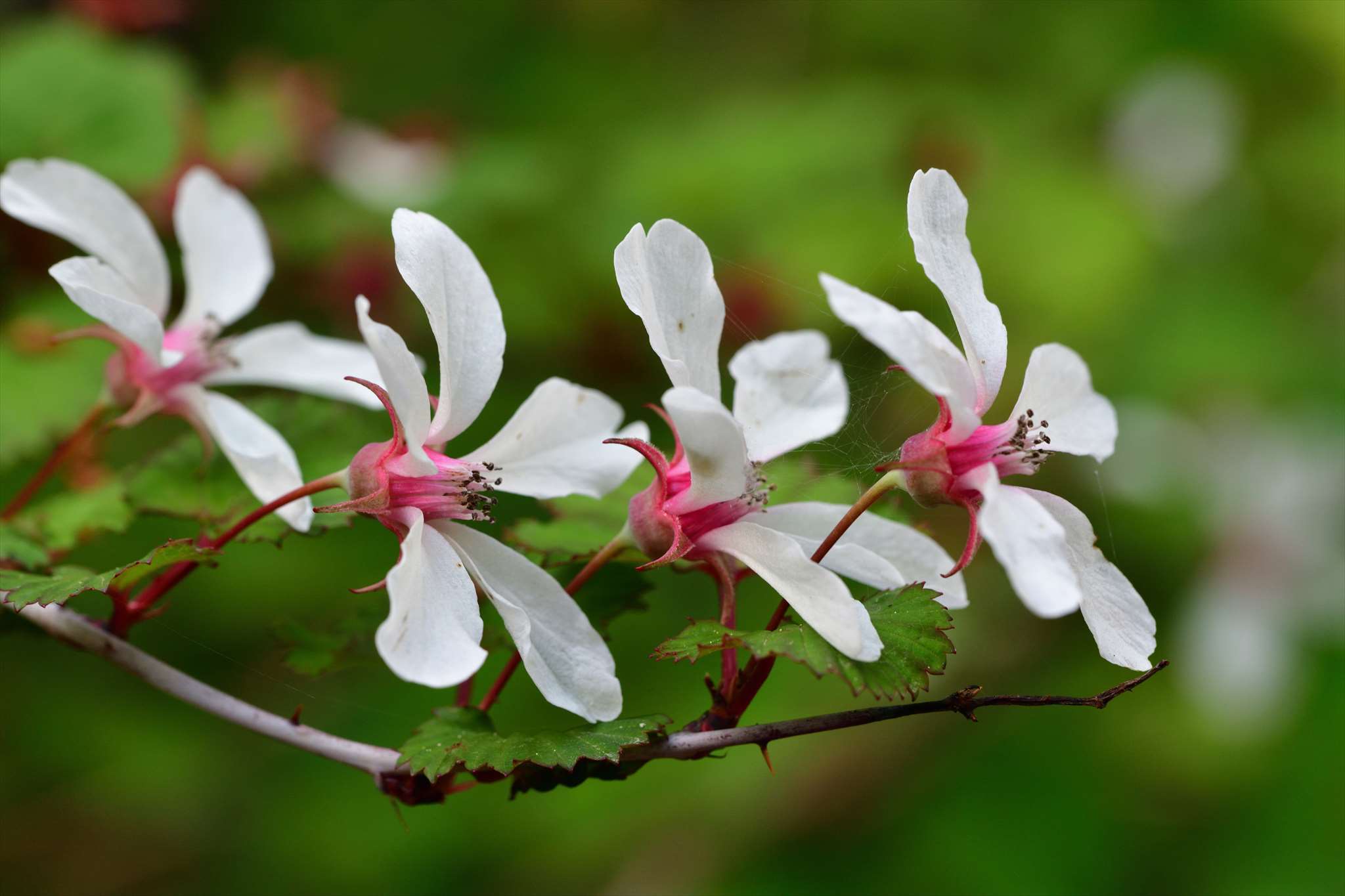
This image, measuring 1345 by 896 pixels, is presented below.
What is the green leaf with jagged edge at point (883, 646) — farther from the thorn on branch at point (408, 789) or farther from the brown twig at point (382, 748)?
the thorn on branch at point (408, 789)

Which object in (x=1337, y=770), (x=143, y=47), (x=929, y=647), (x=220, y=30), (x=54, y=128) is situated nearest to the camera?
(x=929, y=647)

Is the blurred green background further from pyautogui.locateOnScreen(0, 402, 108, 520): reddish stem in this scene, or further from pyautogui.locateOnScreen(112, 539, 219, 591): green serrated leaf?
pyautogui.locateOnScreen(112, 539, 219, 591): green serrated leaf

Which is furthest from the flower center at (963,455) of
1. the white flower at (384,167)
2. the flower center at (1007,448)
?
the white flower at (384,167)

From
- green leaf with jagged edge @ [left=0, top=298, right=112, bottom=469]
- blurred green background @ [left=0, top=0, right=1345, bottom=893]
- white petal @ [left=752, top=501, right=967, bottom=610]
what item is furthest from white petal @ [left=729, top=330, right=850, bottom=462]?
green leaf with jagged edge @ [left=0, top=298, right=112, bottom=469]

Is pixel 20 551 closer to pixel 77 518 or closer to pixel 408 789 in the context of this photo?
pixel 77 518

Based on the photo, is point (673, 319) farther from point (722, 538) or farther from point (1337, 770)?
point (1337, 770)

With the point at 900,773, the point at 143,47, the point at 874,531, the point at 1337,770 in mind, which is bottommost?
the point at 900,773

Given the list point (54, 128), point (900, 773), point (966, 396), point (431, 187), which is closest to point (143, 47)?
point (54, 128)
